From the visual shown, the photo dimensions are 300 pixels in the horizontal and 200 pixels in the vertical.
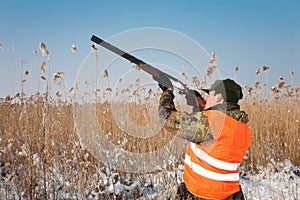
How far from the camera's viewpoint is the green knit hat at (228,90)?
2.23m

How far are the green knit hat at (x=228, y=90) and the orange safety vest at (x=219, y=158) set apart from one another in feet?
0.65

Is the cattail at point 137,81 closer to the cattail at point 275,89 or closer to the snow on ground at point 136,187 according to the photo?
the snow on ground at point 136,187

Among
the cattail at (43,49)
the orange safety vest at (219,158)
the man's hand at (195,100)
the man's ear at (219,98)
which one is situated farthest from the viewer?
the cattail at (43,49)

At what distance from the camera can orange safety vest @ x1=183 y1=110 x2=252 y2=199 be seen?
209cm

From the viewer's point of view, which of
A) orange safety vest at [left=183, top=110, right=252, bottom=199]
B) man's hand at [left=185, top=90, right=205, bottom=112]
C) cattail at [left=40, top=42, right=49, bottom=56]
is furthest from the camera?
cattail at [left=40, top=42, right=49, bottom=56]

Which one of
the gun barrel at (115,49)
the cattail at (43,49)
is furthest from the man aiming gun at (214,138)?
the cattail at (43,49)

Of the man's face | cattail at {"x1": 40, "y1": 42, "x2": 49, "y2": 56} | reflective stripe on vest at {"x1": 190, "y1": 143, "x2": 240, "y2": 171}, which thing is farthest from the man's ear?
cattail at {"x1": 40, "y1": 42, "x2": 49, "y2": 56}

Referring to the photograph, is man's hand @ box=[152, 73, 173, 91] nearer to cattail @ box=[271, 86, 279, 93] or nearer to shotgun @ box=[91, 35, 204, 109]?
shotgun @ box=[91, 35, 204, 109]

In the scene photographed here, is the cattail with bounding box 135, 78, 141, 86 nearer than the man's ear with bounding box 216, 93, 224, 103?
No

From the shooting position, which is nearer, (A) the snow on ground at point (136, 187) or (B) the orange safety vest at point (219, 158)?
(B) the orange safety vest at point (219, 158)

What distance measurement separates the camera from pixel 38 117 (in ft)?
15.0

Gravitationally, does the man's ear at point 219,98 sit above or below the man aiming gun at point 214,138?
above

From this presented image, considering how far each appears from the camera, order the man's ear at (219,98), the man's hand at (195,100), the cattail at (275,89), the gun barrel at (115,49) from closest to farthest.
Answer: the man's ear at (219,98) → the man's hand at (195,100) → the gun barrel at (115,49) → the cattail at (275,89)

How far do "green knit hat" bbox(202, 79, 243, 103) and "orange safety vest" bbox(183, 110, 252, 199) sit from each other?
7.8 inches
